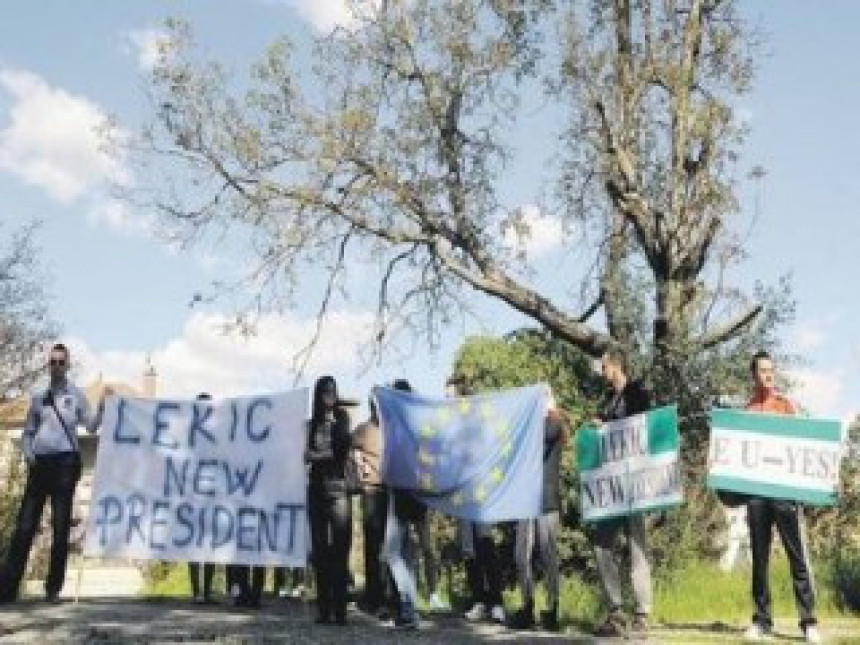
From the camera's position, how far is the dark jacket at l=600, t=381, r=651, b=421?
10.2 metres

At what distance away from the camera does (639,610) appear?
32.2 feet

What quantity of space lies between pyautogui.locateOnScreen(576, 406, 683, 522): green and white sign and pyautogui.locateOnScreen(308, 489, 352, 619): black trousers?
200cm

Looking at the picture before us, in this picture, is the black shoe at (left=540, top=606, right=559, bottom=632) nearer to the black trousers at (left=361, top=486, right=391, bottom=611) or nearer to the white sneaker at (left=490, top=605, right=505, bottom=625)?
the white sneaker at (left=490, top=605, right=505, bottom=625)

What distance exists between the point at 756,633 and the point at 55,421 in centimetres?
599

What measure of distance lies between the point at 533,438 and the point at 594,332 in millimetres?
11529

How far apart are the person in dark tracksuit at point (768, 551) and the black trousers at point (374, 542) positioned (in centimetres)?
296

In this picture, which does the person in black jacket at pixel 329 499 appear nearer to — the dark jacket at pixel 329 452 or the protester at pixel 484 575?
the dark jacket at pixel 329 452

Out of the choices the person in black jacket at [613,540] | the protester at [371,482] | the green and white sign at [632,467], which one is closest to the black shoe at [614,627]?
the person in black jacket at [613,540]

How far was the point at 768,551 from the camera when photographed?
969cm

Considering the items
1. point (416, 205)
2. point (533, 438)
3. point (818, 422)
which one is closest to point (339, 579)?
point (533, 438)

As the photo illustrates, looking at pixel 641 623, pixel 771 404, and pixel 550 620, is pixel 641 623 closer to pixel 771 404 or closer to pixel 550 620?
pixel 550 620

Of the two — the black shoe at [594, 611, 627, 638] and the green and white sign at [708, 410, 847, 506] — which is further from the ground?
the green and white sign at [708, 410, 847, 506]

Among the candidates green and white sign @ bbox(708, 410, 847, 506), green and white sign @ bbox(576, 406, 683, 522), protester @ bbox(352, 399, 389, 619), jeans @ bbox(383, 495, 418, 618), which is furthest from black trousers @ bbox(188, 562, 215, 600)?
green and white sign @ bbox(708, 410, 847, 506)

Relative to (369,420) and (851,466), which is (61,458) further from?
(851,466)
